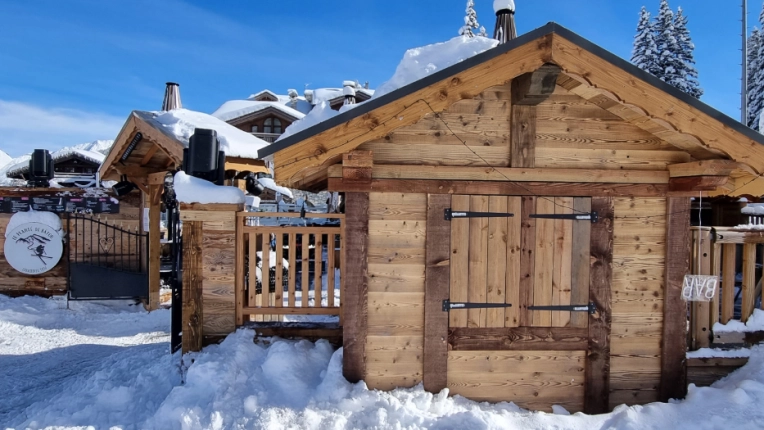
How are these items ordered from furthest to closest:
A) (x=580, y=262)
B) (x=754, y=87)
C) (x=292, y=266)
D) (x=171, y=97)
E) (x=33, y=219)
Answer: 1. (x=754, y=87)
2. (x=33, y=219)
3. (x=171, y=97)
4. (x=292, y=266)
5. (x=580, y=262)

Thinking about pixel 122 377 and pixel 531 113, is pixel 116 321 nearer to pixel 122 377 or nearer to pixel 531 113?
pixel 122 377

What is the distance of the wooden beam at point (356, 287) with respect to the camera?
454cm

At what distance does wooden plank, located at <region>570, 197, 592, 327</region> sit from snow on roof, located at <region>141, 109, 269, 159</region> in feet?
13.7

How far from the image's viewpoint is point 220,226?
5391 millimetres

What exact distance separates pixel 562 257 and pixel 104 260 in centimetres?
1010

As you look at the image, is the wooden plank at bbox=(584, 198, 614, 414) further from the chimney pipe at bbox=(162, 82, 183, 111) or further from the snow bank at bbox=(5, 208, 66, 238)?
the snow bank at bbox=(5, 208, 66, 238)

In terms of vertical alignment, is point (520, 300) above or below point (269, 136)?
below

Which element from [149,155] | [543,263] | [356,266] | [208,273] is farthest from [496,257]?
[149,155]

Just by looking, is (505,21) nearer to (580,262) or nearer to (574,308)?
(580,262)

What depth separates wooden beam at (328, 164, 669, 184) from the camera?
4.60 metres

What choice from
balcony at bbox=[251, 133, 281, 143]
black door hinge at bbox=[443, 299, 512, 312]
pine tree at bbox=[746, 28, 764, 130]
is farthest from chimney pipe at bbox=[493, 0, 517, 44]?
pine tree at bbox=[746, 28, 764, 130]

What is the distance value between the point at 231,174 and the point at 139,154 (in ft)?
10.7

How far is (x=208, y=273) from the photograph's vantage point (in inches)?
212

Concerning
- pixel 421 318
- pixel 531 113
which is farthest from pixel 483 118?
pixel 421 318
